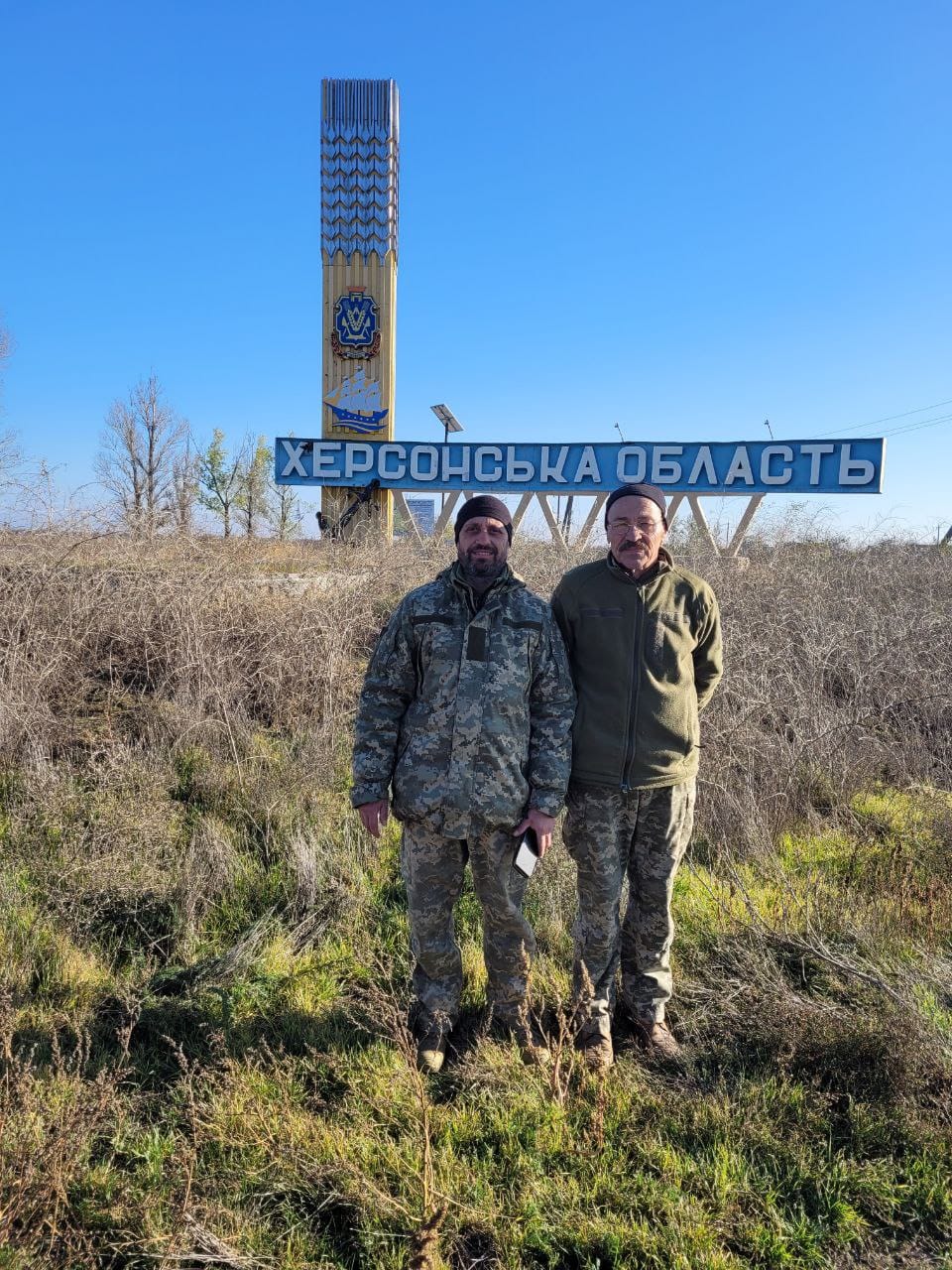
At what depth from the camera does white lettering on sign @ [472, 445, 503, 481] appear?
47.3ft

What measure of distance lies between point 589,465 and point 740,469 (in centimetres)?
272

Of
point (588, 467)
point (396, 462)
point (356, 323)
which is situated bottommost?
point (588, 467)

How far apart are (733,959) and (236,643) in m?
4.60

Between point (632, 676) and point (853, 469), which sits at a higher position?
point (853, 469)

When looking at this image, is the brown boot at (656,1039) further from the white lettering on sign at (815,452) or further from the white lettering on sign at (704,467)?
the white lettering on sign at (815,452)

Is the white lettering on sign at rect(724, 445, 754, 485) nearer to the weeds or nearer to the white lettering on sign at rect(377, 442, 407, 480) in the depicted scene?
the white lettering on sign at rect(377, 442, 407, 480)

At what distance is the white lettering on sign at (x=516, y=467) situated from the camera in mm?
14398

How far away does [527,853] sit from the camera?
257 cm

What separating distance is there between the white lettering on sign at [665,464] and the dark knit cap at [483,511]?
11794 mm

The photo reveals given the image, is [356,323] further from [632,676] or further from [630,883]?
[630,883]

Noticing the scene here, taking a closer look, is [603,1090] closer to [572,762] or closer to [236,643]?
[572,762]

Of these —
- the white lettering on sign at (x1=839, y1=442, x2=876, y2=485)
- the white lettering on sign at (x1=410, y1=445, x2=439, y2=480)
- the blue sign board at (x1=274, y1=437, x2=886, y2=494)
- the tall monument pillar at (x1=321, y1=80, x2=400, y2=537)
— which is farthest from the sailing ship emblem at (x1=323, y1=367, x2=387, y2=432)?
the white lettering on sign at (x1=839, y1=442, x2=876, y2=485)

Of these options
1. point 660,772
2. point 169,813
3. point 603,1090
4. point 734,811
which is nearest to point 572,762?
point 660,772

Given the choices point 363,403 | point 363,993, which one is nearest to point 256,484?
point 363,403
